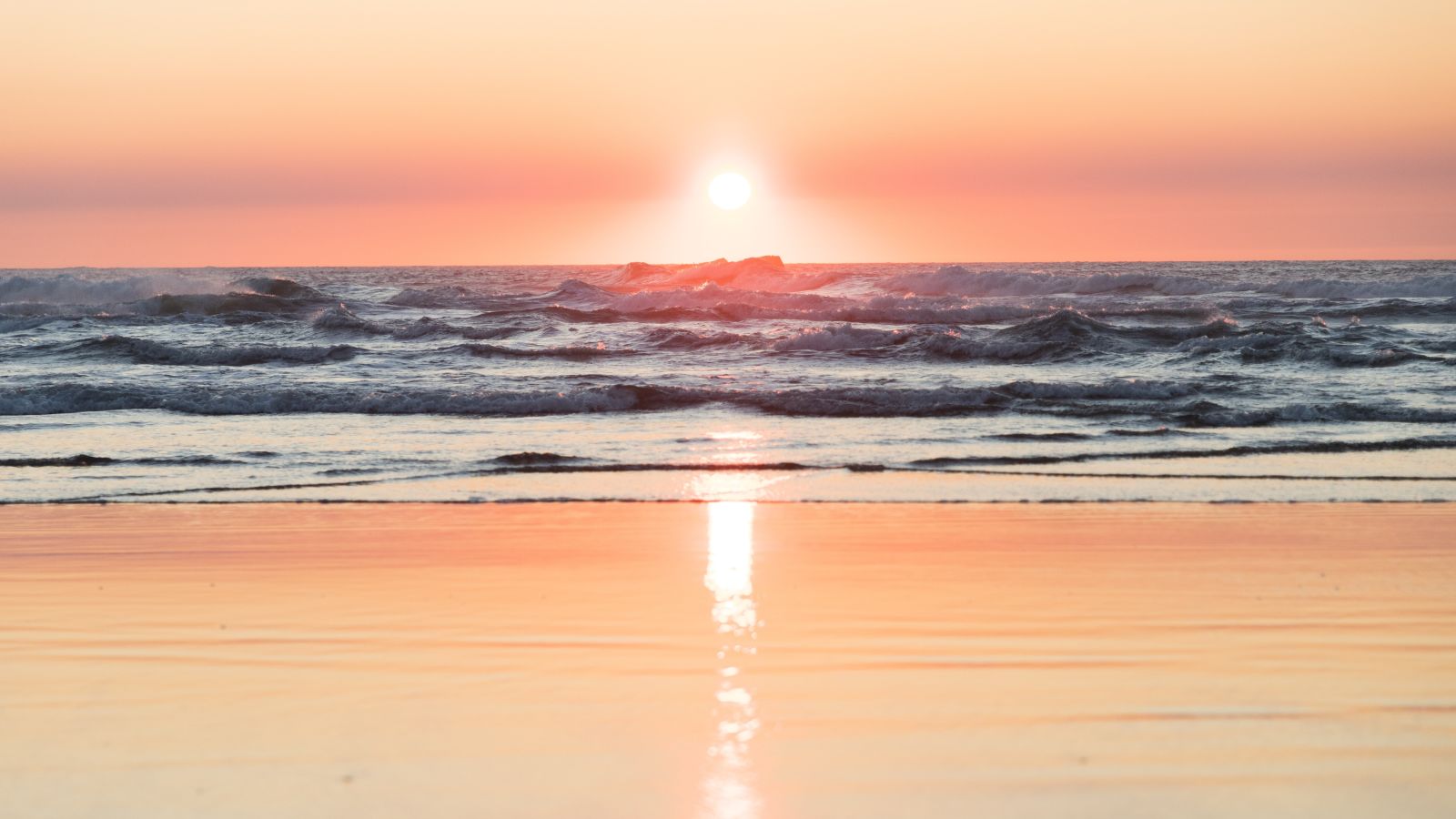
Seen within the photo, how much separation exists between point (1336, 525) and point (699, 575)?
14.0ft

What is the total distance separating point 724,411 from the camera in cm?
1533

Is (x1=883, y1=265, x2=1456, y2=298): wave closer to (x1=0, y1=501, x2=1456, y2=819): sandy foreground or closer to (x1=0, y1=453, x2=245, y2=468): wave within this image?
(x1=0, y1=453, x2=245, y2=468): wave

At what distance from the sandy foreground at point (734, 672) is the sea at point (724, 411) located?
6.68 ft

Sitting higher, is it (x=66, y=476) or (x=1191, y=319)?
(x=1191, y=319)

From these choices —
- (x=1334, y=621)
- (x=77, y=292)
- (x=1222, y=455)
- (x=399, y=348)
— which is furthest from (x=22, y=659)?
(x=77, y=292)

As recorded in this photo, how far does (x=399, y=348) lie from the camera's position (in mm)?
26547

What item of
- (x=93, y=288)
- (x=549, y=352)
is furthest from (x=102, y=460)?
(x=93, y=288)

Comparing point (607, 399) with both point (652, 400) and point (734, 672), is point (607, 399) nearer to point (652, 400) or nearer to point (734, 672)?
point (652, 400)

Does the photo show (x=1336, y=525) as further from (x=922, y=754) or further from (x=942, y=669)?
(x=922, y=754)

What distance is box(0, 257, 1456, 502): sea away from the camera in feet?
32.4

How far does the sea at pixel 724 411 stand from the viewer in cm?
988

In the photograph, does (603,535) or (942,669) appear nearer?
(942,669)

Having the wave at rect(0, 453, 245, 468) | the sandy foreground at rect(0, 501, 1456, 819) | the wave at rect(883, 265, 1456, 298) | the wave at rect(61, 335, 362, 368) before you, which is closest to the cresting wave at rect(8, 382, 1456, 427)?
the wave at rect(0, 453, 245, 468)

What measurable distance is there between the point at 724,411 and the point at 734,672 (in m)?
10.8
